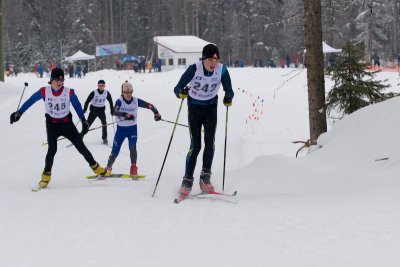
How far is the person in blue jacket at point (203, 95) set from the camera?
5.96m

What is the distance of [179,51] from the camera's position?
54281mm

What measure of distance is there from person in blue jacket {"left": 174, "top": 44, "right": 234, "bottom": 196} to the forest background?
60685 millimetres

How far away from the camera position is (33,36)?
270ft

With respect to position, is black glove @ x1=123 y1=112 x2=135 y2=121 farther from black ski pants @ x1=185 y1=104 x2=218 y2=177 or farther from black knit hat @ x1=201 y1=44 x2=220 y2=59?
black knit hat @ x1=201 y1=44 x2=220 y2=59

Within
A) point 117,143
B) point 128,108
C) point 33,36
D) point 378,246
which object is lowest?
point 378,246

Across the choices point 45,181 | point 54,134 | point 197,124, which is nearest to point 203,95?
point 197,124

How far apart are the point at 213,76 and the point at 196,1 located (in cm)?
7100

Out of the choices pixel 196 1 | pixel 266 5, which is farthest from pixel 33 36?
pixel 266 5

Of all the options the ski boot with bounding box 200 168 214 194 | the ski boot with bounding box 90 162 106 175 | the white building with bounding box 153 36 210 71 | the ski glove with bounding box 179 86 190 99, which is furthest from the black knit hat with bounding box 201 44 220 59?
the white building with bounding box 153 36 210 71

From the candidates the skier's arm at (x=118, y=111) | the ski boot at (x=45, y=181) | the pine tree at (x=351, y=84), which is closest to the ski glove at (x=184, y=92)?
the ski boot at (x=45, y=181)

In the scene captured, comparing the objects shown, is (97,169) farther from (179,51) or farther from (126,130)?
(179,51)

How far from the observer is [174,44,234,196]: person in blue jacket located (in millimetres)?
5961

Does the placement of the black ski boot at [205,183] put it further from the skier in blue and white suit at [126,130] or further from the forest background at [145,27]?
the forest background at [145,27]

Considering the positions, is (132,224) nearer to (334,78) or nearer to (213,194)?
(213,194)
